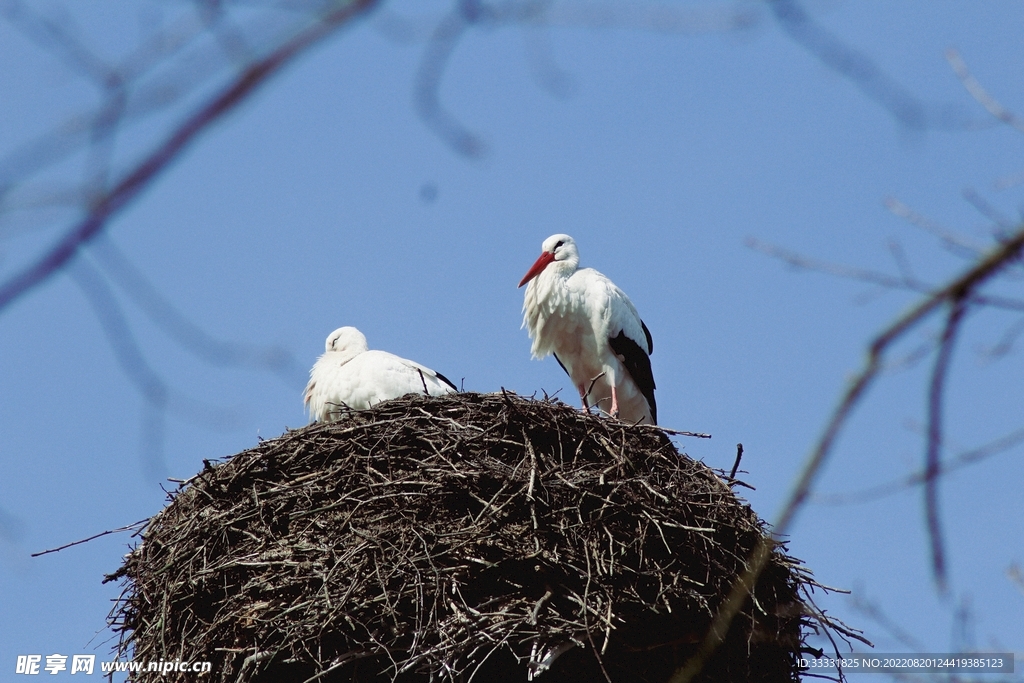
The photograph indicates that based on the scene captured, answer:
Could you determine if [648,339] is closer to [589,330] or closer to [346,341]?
[589,330]

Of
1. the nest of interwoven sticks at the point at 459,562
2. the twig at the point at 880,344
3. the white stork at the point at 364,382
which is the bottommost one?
the twig at the point at 880,344

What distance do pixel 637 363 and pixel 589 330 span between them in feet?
1.23

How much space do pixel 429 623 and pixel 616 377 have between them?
3310mm

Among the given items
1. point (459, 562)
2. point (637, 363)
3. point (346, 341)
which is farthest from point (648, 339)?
point (459, 562)

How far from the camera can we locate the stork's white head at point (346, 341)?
7523 millimetres

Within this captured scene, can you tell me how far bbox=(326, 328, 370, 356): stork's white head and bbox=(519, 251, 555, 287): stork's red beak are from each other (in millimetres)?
1100

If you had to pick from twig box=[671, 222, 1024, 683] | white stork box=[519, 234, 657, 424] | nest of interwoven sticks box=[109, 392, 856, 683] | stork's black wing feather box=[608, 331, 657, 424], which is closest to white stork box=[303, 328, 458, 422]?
white stork box=[519, 234, 657, 424]

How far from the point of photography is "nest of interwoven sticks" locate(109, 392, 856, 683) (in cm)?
435

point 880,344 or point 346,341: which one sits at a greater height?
point 346,341

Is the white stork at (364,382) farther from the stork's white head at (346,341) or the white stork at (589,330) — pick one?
the white stork at (589,330)

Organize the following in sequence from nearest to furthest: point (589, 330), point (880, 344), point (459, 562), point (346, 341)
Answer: point (880, 344) < point (459, 562) < point (589, 330) < point (346, 341)

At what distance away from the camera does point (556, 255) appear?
25.0 feet

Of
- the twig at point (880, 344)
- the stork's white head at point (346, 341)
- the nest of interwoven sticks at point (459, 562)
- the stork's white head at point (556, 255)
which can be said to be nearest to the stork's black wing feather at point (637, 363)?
the stork's white head at point (556, 255)

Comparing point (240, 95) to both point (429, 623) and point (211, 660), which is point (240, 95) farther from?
point (211, 660)
